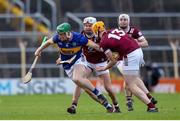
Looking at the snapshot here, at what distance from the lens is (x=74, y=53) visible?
18.3m

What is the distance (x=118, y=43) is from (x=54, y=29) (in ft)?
68.0

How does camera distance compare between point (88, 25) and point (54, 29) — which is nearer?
point (88, 25)

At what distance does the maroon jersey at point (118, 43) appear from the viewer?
57.5ft

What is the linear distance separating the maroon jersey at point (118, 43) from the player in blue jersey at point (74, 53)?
27.8 inches

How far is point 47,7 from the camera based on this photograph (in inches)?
1602

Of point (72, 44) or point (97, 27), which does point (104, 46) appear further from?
point (97, 27)

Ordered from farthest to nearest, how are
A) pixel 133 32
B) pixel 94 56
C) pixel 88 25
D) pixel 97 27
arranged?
1. pixel 133 32
2. pixel 94 56
3. pixel 88 25
4. pixel 97 27

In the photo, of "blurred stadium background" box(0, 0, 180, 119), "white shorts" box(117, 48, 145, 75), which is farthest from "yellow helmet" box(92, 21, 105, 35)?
"blurred stadium background" box(0, 0, 180, 119)

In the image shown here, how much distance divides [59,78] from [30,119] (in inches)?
784

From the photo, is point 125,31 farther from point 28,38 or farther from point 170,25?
point 170,25

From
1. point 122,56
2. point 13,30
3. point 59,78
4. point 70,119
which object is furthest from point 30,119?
point 13,30

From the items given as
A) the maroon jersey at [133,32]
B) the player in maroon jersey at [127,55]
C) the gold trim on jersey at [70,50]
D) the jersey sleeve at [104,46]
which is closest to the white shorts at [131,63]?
the player in maroon jersey at [127,55]

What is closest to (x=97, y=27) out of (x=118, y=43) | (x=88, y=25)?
(x=88, y=25)

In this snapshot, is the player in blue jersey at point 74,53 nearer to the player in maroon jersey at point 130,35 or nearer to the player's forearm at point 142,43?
the player in maroon jersey at point 130,35
